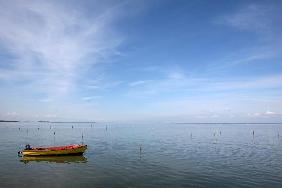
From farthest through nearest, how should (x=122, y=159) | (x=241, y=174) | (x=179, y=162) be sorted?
(x=122, y=159) → (x=179, y=162) → (x=241, y=174)

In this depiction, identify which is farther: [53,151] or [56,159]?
[53,151]

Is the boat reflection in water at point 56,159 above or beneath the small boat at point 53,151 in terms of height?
beneath

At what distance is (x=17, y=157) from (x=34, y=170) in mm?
16129

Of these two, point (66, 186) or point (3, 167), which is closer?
point (66, 186)

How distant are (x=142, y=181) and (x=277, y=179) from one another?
58.9 ft

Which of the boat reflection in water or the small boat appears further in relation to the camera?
the small boat

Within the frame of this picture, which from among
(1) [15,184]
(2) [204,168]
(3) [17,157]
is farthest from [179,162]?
(3) [17,157]

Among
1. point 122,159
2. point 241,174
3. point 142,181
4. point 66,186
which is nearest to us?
point 66,186

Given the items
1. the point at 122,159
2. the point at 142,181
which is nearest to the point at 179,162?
the point at 122,159

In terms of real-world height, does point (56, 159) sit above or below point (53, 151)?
below

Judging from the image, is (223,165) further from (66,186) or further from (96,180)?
(66,186)

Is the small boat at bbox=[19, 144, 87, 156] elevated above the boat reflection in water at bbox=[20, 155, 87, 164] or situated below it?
above

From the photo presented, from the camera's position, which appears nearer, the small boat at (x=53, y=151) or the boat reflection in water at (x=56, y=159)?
the boat reflection in water at (x=56, y=159)

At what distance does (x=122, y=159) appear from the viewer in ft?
180
